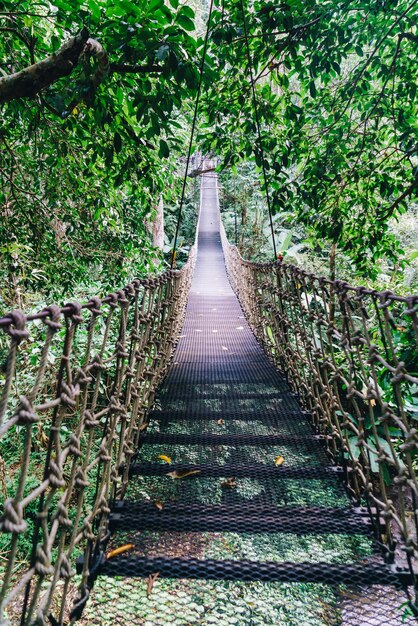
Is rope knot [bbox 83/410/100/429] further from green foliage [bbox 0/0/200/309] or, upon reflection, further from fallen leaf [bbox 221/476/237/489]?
green foliage [bbox 0/0/200/309]

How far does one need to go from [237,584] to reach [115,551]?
0.34 meters

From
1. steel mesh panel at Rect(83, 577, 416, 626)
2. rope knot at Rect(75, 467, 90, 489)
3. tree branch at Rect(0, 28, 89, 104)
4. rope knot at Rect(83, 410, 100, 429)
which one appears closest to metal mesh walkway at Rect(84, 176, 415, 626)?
steel mesh panel at Rect(83, 577, 416, 626)

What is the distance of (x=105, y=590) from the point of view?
Result: 40.4 inches

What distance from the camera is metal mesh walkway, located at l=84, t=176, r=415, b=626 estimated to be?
100 cm

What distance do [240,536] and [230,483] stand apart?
0.21 m

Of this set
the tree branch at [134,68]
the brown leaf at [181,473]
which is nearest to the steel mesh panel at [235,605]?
the brown leaf at [181,473]

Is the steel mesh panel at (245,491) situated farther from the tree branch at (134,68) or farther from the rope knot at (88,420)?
the tree branch at (134,68)

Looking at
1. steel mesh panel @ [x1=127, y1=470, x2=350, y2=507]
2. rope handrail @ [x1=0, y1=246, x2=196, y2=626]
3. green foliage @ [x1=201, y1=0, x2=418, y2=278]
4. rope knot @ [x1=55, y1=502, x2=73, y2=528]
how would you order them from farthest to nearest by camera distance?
green foliage @ [x1=201, y1=0, x2=418, y2=278] → steel mesh panel @ [x1=127, y1=470, x2=350, y2=507] → rope knot @ [x1=55, y1=502, x2=73, y2=528] → rope handrail @ [x1=0, y1=246, x2=196, y2=626]

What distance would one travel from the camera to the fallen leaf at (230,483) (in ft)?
4.53

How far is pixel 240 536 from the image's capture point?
47.1 inches

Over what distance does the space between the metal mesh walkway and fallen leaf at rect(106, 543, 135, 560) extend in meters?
0.01

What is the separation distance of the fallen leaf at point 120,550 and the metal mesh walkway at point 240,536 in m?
0.01

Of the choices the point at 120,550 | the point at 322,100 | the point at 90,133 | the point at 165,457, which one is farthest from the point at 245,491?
the point at 322,100

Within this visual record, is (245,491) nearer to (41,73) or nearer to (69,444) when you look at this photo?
(69,444)
